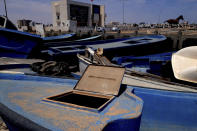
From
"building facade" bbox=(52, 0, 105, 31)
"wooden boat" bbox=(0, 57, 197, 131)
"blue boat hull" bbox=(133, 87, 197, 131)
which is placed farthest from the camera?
"building facade" bbox=(52, 0, 105, 31)

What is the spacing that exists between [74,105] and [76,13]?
6153 centimetres

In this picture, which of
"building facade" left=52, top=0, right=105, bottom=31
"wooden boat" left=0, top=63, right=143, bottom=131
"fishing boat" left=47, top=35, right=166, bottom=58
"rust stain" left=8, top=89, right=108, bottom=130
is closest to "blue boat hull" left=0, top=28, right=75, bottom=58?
"fishing boat" left=47, top=35, right=166, bottom=58

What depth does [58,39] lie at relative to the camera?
36.9 ft

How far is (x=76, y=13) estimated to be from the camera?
58.0 metres

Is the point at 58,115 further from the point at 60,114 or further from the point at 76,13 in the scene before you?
the point at 76,13

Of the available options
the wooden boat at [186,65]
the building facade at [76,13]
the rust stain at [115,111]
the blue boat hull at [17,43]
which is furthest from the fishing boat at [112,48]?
the building facade at [76,13]

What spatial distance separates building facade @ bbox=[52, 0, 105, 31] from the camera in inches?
2112

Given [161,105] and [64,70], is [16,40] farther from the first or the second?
[161,105]

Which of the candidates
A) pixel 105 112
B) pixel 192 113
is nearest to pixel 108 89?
pixel 105 112

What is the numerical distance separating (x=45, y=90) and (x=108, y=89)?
1057mm

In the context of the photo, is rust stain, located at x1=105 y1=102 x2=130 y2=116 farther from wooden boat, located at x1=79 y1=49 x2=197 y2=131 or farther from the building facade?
the building facade

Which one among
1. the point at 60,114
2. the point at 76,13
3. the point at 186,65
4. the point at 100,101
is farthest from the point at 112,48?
the point at 76,13

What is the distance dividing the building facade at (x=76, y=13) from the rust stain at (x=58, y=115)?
50.4 metres

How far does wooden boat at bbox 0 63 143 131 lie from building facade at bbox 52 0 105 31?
4981cm
